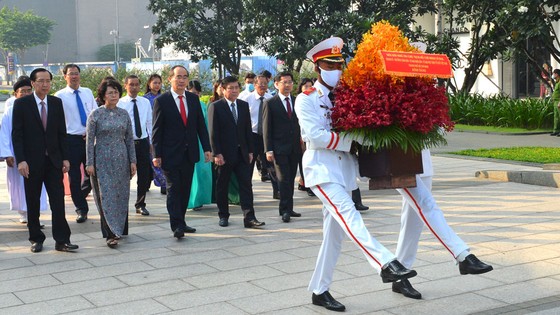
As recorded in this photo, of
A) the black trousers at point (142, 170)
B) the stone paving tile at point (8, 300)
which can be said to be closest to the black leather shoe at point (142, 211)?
the black trousers at point (142, 170)

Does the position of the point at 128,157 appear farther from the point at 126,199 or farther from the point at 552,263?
the point at 552,263

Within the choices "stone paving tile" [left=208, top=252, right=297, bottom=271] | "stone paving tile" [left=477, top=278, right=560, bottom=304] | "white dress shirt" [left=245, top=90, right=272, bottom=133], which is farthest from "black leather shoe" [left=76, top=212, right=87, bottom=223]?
"stone paving tile" [left=477, top=278, right=560, bottom=304]

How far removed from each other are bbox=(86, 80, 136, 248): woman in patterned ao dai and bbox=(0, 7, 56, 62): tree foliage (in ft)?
256

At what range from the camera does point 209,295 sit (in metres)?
6.77

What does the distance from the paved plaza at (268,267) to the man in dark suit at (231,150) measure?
30 cm

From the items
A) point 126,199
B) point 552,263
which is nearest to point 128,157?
point 126,199

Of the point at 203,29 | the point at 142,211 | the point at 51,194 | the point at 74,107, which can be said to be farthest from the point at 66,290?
the point at 203,29

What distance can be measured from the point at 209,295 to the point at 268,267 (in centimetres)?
104

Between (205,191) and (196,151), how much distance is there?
7.07 feet

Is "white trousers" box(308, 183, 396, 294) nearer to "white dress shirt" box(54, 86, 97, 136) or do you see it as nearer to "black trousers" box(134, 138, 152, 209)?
"black trousers" box(134, 138, 152, 209)

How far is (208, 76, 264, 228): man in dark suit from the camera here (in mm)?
9953

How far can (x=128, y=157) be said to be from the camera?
927 cm

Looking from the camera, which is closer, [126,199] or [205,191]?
[126,199]

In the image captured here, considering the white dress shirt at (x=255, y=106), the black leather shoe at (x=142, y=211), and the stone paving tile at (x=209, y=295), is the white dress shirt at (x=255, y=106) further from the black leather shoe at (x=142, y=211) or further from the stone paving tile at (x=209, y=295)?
the stone paving tile at (x=209, y=295)
